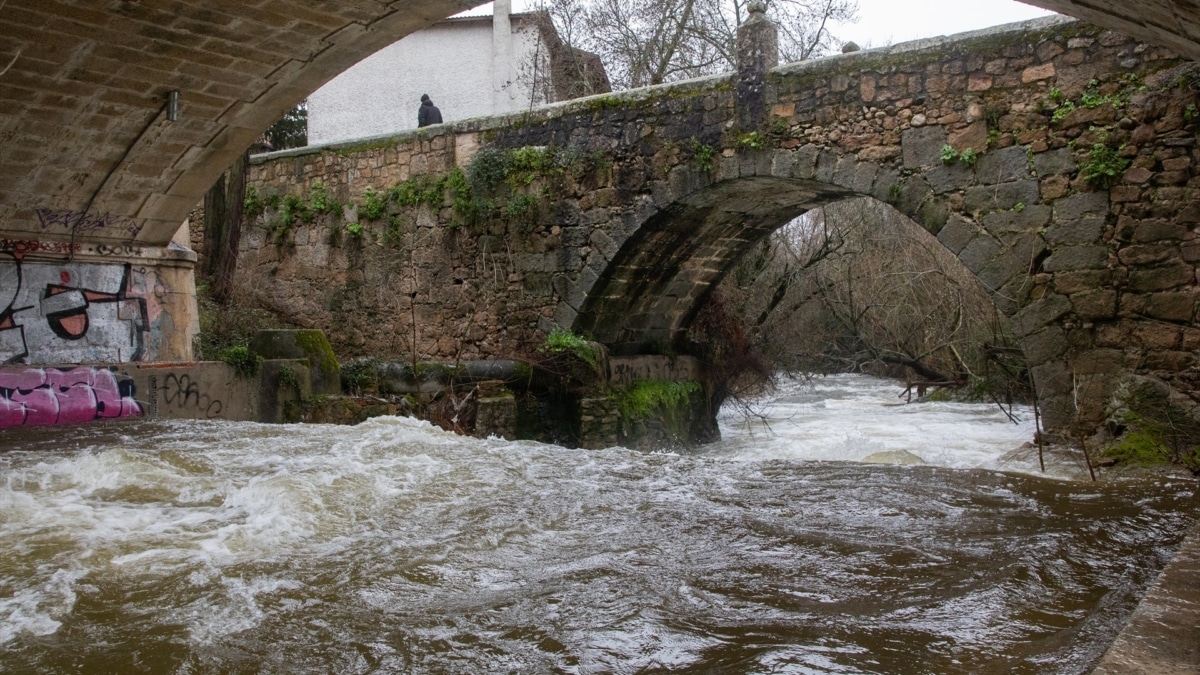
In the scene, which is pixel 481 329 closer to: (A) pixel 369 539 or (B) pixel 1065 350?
(B) pixel 1065 350

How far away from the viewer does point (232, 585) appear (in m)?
3.52

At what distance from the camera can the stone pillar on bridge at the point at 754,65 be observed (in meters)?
8.98

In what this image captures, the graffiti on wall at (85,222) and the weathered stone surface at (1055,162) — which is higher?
the weathered stone surface at (1055,162)

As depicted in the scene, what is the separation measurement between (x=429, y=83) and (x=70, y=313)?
1424cm

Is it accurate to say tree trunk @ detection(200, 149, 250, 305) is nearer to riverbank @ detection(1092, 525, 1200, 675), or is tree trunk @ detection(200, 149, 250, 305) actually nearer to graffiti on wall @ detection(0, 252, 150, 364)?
graffiti on wall @ detection(0, 252, 150, 364)

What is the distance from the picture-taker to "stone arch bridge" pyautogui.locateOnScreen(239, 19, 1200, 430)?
7.29 meters

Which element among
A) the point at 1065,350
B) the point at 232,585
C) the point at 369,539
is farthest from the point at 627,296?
the point at 232,585

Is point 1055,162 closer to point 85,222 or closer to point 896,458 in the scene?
point 896,458

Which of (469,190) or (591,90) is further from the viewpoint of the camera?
(591,90)

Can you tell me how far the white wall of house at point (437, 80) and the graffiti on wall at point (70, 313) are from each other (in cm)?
1277

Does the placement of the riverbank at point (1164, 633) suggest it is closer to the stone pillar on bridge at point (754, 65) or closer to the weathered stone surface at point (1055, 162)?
the weathered stone surface at point (1055, 162)

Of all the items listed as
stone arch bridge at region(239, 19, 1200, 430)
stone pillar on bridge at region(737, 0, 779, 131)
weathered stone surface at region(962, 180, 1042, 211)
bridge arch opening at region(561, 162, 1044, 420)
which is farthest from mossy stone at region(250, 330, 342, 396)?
weathered stone surface at region(962, 180, 1042, 211)

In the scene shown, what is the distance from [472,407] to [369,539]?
14.7ft

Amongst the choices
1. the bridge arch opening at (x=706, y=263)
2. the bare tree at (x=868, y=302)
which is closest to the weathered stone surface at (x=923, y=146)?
the bridge arch opening at (x=706, y=263)
